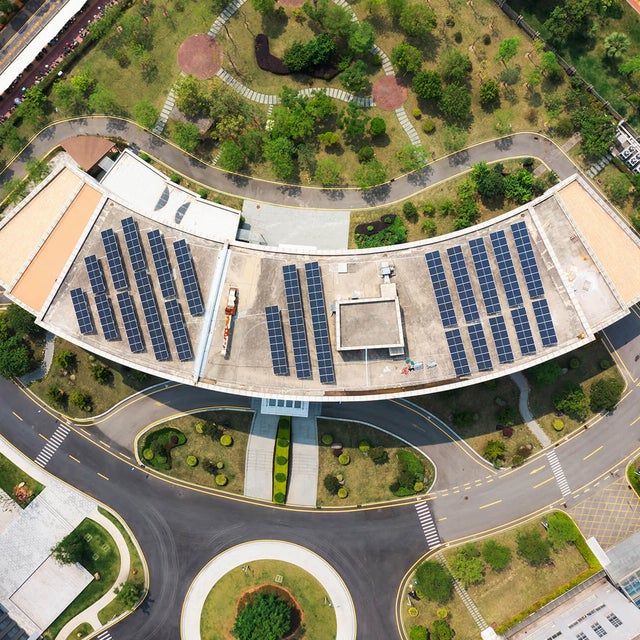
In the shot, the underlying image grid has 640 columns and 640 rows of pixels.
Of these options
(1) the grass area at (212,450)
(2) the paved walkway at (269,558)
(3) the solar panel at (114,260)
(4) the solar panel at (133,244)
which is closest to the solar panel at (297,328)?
(1) the grass area at (212,450)

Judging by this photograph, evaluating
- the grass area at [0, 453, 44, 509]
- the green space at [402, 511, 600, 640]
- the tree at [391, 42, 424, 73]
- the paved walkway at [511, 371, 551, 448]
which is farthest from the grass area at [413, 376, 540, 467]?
the grass area at [0, 453, 44, 509]

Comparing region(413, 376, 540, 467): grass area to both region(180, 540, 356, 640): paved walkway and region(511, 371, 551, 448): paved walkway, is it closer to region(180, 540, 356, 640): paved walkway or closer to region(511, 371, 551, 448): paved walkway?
region(511, 371, 551, 448): paved walkway

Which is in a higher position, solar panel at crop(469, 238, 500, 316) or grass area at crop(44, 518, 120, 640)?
solar panel at crop(469, 238, 500, 316)

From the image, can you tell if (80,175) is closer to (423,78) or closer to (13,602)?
(423,78)

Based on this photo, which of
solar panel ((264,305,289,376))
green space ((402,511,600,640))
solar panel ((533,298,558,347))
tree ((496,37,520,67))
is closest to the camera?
solar panel ((533,298,558,347))

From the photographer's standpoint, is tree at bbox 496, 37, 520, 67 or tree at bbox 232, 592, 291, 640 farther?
tree at bbox 496, 37, 520, 67

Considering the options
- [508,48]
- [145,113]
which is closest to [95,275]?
[145,113]

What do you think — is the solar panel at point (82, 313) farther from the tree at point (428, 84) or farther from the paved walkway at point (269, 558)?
the tree at point (428, 84)
